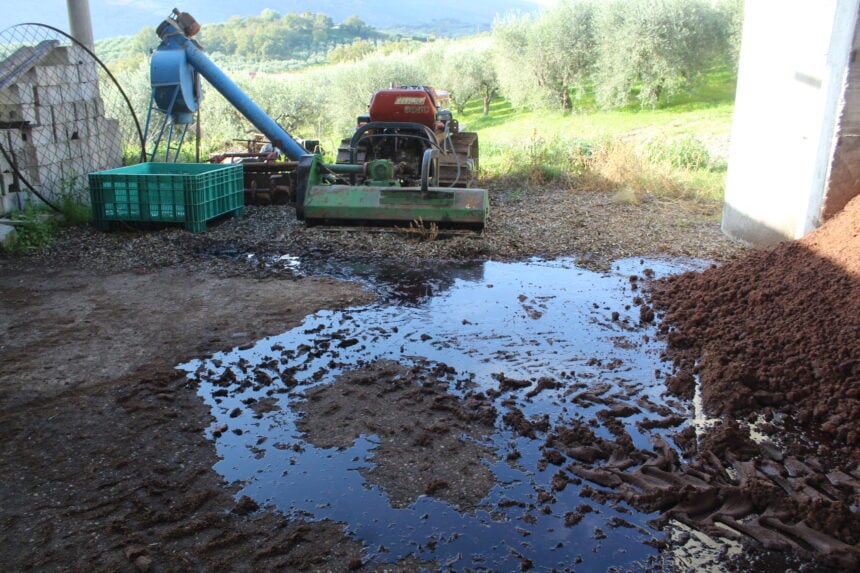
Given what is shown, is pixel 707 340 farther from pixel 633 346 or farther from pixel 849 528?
pixel 849 528

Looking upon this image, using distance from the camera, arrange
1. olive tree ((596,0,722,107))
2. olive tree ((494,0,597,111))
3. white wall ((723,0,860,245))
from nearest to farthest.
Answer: white wall ((723,0,860,245)) < olive tree ((596,0,722,107)) < olive tree ((494,0,597,111))

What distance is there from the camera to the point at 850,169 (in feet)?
20.8

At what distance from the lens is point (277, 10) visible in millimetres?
87000

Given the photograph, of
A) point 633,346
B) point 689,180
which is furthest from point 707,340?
point 689,180

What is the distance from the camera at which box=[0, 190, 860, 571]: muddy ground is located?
273 centimetres

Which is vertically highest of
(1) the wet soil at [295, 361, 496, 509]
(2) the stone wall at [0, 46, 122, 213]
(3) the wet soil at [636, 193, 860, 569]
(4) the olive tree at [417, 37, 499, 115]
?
(4) the olive tree at [417, 37, 499, 115]

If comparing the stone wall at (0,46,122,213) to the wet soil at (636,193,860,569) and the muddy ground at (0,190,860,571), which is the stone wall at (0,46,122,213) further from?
the wet soil at (636,193,860,569)

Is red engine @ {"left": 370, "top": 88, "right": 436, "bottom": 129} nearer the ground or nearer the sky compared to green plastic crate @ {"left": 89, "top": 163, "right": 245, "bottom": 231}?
nearer the sky

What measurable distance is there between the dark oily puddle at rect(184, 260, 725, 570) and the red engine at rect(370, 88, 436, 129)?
415 centimetres

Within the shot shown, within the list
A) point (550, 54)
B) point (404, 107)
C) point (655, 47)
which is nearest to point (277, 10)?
point (550, 54)

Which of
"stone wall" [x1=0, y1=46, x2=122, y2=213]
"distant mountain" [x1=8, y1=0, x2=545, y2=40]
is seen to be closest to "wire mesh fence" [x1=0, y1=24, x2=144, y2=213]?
"stone wall" [x1=0, y1=46, x2=122, y2=213]

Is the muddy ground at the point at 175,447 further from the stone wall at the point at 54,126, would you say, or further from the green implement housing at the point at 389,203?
the stone wall at the point at 54,126

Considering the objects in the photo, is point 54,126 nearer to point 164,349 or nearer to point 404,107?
point 404,107

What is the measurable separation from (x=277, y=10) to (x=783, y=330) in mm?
91097
